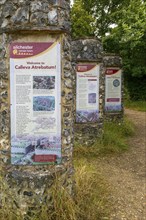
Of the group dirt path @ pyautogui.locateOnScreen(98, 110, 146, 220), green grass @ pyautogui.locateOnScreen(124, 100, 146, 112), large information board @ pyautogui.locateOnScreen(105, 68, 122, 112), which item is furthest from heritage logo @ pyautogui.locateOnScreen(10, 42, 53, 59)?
green grass @ pyautogui.locateOnScreen(124, 100, 146, 112)

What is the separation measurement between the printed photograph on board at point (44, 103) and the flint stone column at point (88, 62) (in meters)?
4.18

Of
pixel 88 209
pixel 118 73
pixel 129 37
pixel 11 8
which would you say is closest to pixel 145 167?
pixel 88 209

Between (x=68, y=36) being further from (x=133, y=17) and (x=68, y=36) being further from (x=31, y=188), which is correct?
(x=133, y=17)

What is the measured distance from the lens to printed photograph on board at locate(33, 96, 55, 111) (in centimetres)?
383

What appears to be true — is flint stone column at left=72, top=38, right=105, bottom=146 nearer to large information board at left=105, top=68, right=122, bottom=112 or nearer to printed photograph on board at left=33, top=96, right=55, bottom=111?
large information board at left=105, top=68, right=122, bottom=112

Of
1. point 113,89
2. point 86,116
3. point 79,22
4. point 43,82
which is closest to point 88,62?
point 86,116

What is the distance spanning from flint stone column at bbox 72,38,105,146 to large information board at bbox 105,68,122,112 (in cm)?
342

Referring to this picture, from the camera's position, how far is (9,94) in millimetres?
3838

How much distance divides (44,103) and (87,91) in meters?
4.42

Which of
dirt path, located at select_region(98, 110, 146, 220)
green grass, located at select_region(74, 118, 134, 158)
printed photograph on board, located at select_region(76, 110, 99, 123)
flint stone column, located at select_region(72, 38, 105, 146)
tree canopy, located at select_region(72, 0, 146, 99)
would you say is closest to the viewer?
dirt path, located at select_region(98, 110, 146, 220)

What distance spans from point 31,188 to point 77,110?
446 centimetres

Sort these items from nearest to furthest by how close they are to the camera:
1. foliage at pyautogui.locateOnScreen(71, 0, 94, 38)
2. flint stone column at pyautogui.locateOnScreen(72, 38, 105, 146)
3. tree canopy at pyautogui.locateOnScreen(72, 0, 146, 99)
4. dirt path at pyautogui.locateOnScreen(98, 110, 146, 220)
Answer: dirt path at pyautogui.locateOnScreen(98, 110, 146, 220), flint stone column at pyautogui.locateOnScreen(72, 38, 105, 146), tree canopy at pyautogui.locateOnScreen(72, 0, 146, 99), foliage at pyautogui.locateOnScreen(71, 0, 94, 38)

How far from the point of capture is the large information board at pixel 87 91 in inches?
320

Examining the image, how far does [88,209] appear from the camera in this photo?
4.14 metres
